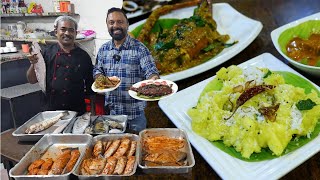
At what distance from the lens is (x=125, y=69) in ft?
4.02

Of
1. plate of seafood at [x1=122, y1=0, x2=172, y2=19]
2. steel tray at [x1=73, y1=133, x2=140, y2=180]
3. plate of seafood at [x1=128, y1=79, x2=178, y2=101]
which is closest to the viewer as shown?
steel tray at [x1=73, y1=133, x2=140, y2=180]

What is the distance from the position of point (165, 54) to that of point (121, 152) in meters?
0.58

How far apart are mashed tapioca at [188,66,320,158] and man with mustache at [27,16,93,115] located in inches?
19.4

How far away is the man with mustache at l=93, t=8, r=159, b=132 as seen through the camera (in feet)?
3.92

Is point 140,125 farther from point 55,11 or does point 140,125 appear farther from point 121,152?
point 55,11

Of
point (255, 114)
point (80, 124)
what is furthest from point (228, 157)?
point (80, 124)

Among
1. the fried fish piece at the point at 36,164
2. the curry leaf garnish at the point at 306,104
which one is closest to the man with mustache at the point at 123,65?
the fried fish piece at the point at 36,164

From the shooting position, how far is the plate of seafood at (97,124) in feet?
4.09

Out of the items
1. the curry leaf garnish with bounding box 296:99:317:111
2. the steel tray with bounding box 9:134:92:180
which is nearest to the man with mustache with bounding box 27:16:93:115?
the steel tray with bounding box 9:134:92:180

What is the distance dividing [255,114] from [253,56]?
555 mm

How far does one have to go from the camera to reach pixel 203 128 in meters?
1.32

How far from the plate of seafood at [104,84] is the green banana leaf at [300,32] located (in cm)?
97

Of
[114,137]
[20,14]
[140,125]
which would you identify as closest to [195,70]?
[140,125]

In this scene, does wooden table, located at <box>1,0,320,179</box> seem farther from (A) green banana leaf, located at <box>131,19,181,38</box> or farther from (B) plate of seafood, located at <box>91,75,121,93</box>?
(B) plate of seafood, located at <box>91,75,121,93</box>
